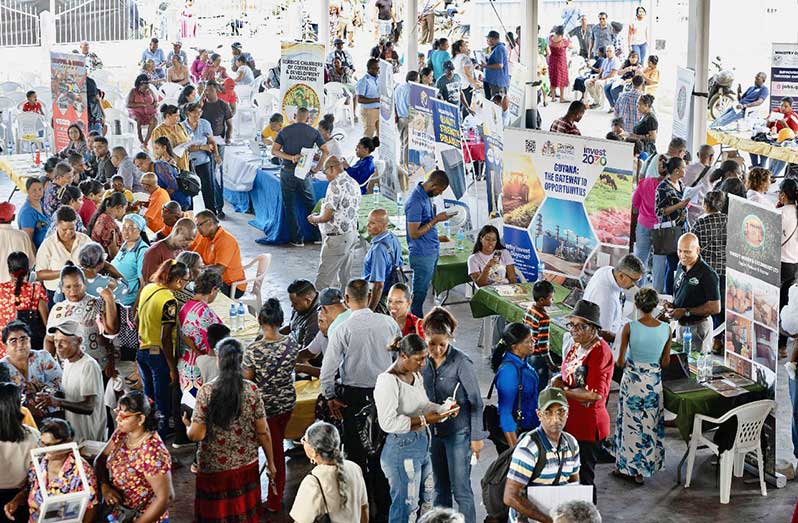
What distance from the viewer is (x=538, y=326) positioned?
7.60 m

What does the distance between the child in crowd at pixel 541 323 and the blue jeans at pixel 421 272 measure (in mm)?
1959

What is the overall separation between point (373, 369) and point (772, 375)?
8.15 feet

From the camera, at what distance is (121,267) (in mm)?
8328

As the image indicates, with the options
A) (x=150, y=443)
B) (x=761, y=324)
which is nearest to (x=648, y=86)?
(x=761, y=324)

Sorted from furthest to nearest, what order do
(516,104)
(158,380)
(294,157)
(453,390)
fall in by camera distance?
(294,157) < (516,104) < (158,380) < (453,390)

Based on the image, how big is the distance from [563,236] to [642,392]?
2.25 m

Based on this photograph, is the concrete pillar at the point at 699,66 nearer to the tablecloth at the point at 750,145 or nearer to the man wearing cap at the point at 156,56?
the tablecloth at the point at 750,145

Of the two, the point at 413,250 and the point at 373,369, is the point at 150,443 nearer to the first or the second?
the point at 373,369

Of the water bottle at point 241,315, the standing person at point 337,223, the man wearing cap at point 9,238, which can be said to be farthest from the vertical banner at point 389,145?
the man wearing cap at point 9,238

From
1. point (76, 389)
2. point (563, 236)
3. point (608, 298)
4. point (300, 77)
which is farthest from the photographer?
point (300, 77)

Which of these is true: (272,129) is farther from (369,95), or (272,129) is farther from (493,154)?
(493,154)

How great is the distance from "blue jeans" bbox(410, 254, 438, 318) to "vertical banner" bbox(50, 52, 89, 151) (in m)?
5.50

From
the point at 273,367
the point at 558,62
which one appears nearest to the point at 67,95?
the point at 273,367

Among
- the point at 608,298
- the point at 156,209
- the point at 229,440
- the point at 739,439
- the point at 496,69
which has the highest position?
the point at 496,69
